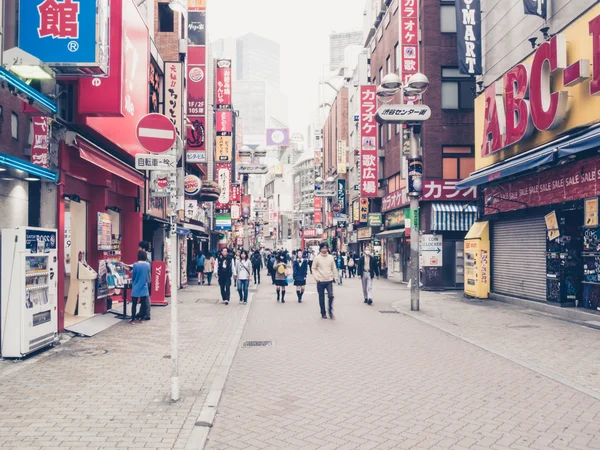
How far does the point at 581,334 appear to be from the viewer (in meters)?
11.5

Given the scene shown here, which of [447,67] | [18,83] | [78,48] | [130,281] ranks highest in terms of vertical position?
[447,67]

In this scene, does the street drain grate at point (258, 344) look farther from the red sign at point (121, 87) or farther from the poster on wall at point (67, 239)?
the red sign at point (121, 87)

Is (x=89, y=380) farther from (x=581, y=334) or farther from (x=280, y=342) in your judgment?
(x=581, y=334)

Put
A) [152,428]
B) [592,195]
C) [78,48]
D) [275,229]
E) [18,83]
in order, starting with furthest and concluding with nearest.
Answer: [275,229]
[592,195]
[78,48]
[18,83]
[152,428]

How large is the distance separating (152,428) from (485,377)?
4469 mm

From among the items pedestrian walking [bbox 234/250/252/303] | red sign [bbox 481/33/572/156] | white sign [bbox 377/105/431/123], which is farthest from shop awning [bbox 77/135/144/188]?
red sign [bbox 481/33/572/156]

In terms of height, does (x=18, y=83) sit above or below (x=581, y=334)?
above

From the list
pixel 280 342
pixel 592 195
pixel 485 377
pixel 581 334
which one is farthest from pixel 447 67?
pixel 485 377

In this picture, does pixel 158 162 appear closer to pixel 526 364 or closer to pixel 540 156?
pixel 526 364

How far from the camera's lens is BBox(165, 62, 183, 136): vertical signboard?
2112 centimetres

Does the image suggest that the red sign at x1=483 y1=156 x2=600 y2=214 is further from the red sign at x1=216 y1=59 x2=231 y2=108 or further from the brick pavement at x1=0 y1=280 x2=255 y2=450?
the red sign at x1=216 y1=59 x2=231 y2=108

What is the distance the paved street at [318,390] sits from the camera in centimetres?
531

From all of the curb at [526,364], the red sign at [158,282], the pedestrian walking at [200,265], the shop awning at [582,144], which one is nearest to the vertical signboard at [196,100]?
the pedestrian walking at [200,265]

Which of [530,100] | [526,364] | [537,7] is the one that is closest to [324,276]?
[526,364]
